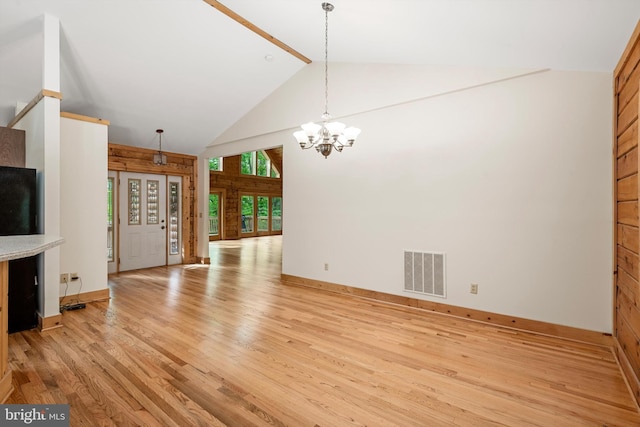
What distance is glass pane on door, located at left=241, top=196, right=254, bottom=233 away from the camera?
13.4 meters

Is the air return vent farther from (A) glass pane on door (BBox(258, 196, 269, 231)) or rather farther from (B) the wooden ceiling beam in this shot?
(A) glass pane on door (BBox(258, 196, 269, 231))

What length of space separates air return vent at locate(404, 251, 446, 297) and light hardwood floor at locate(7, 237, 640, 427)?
0.31 meters

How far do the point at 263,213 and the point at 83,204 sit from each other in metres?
9.95

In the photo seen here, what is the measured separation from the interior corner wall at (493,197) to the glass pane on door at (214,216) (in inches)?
333

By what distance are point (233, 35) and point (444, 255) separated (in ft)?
13.3

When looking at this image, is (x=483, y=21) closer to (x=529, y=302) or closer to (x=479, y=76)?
(x=479, y=76)

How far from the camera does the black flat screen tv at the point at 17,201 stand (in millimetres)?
3225

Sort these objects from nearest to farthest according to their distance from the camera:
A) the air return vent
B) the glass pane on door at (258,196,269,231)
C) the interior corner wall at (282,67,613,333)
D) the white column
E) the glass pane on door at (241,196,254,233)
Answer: the interior corner wall at (282,67,613,333) < the white column < the air return vent < the glass pane on door at (241,196,254,233) < the glass pane on door at (258,196,269,231)

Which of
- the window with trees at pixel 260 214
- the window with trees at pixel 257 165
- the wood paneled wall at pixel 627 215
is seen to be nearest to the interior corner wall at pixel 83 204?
the wood paneled wall at pixel 627 215

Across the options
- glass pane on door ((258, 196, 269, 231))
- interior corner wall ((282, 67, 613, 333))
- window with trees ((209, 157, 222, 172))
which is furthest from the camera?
glass pane on door ((258, 196, 269, 231))

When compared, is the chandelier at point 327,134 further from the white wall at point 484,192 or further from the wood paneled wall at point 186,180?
the wood paneled wall at point 186,180

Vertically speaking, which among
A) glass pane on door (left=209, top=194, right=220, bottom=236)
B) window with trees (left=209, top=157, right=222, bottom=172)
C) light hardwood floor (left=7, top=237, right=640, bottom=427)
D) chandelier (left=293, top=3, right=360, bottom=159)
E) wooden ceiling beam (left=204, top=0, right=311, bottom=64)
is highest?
wooden ceiling beam (left=204, top=0, right=311, bottom=64)

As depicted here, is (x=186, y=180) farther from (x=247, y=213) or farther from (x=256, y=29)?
(x=247, y=213)

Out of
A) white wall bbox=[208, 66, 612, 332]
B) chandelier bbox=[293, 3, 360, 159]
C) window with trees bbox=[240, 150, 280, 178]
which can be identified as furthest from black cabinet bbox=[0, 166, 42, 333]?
window with trees bbox=[240, 150, 280, 178]
